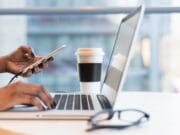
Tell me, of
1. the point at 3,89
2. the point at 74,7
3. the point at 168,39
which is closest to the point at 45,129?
the point at 3,89

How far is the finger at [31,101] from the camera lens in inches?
34.9

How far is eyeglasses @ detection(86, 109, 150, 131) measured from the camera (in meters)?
0.76

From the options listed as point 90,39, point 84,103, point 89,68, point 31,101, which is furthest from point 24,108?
point 90,39

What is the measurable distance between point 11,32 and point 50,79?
462 millimetres

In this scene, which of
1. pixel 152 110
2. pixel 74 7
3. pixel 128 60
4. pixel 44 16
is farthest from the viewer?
pixel 44 16

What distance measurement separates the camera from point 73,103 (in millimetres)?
1032

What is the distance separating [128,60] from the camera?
0.86m

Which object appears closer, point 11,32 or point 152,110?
point 152,110

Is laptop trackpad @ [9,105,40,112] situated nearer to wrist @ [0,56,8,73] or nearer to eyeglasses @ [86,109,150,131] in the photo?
eyeglasses @ [86,109,150,131]

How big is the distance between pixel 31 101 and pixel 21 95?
3cm

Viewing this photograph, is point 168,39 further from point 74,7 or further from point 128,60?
point 128,60

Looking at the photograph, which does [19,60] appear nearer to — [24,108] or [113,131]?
[24,108]

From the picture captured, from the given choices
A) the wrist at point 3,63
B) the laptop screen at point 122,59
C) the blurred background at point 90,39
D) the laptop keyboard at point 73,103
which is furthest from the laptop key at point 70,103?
the blurred background at point 90,39

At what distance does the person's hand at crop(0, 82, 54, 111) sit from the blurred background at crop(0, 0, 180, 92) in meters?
1.63
